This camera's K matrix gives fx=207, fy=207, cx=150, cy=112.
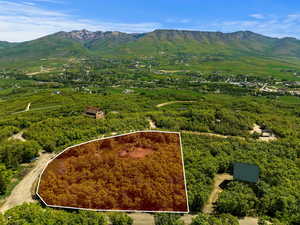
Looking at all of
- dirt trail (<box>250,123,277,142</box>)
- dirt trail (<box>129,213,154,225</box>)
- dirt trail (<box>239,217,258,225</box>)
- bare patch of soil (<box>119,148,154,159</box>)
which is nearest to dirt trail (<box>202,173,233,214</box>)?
dirt trail (<box>239,217,258,225</box>)

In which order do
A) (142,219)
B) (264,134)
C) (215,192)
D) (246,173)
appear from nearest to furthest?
(142,219) < (246,173) < (215,192) < (264,134)

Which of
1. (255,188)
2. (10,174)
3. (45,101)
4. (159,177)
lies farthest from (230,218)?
(45,101)

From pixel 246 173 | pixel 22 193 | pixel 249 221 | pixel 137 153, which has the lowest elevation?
pixel 249 221

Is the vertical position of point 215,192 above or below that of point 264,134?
below

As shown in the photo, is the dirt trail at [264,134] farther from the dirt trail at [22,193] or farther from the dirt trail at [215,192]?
the dirt trail at [22,193]

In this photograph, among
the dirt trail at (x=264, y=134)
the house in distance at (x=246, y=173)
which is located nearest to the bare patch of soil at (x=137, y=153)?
the house in distance at (x=246, y=173)

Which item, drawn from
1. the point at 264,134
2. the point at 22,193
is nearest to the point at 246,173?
the point at 264,134

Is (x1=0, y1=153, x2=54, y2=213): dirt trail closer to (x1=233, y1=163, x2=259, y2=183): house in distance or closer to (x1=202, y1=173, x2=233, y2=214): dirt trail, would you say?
(x1=202, y1=173, x2=233, y2=214): dirt trail

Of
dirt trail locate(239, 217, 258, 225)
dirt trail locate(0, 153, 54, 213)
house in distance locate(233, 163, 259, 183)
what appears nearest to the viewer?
dirt trail locate(0, 153, 54, 213)

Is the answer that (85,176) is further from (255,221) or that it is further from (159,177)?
(255,221)

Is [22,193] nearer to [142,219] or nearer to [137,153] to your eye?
[142,219]
